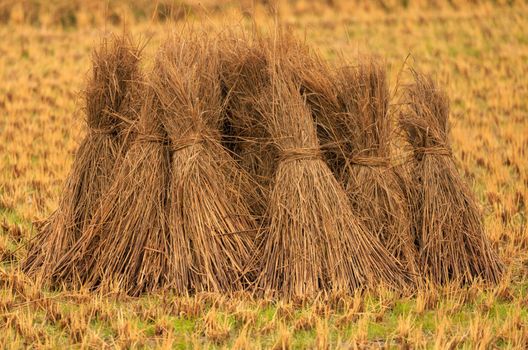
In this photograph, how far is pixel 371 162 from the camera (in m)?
5.59

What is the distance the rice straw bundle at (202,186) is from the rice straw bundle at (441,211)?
43.2 inches

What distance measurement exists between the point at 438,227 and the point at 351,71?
1.15 meters

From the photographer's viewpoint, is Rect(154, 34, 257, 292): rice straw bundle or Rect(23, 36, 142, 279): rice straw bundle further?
Rect(23, 36, 142, 279): rice straw bundle

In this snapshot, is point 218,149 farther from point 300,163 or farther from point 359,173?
point 359,173

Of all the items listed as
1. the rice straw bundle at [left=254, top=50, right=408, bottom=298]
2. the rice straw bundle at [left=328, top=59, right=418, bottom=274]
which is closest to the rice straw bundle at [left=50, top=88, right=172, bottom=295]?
the rice straw bundle at [left=254, top=50, right=408, bottom=298]

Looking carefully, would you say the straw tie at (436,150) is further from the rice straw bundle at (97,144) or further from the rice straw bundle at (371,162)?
the rice straw bundle at (97,144)

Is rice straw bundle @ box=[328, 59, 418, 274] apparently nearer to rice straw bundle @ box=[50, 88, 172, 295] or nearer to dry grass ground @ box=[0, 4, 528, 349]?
dry grass ground @ box=[0, 4, 528, 349]

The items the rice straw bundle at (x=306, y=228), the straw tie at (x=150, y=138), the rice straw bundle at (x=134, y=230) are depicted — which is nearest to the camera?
the rice straw bundle at (x=306, y=228)

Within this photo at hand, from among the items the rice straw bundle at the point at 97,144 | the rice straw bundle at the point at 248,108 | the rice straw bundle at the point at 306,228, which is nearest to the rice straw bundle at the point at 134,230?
the rice straw bundle at the point at 97,144

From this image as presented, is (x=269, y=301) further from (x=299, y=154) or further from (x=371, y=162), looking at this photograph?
(x=371, y=162)

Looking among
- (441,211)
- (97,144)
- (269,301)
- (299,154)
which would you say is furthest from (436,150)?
(97,144)

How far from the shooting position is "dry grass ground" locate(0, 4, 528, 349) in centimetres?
461

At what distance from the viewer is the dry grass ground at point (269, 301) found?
4605 millimetres

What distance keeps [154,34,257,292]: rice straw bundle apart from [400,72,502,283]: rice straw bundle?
43.2 inches
